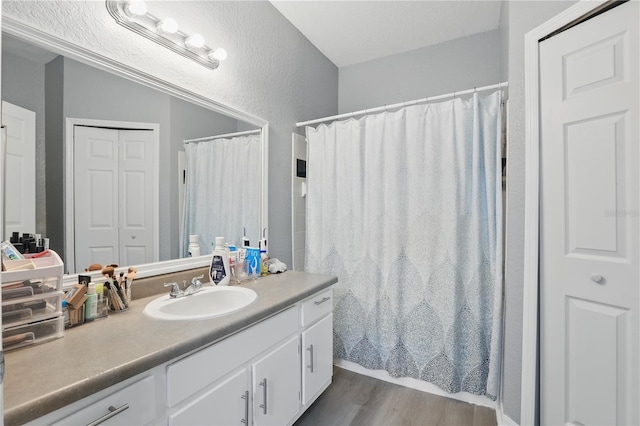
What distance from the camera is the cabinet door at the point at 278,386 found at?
4.39ft

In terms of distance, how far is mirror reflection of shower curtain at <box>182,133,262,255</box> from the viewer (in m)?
1.71

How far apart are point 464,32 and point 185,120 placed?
7.24 feet

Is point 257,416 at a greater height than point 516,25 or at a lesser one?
lesser

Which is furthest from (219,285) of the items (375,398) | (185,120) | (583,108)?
(583,108)

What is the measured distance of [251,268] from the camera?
1875 mm

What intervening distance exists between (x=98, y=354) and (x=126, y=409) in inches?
7.0

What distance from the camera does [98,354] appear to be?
0.92m

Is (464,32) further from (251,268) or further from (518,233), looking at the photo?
(251,268)

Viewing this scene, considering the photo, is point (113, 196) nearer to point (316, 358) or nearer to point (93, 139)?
point (93, 139)

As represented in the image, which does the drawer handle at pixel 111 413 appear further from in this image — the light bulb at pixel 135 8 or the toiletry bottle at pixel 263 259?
the light bulb at pixel 135 8

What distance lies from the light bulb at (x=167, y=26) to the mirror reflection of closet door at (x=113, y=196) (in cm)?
46

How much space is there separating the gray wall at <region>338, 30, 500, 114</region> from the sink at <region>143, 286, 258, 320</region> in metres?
2.13

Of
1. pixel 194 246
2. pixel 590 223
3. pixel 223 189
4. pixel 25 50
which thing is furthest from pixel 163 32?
pixel 590 223

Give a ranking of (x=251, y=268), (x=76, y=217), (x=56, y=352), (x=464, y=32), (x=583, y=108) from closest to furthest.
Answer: (x=56, y=352)
(x=76, y=217)
(x=583, y=108)
(x=251, y=268)
(x=464, y=32)
